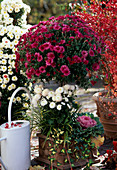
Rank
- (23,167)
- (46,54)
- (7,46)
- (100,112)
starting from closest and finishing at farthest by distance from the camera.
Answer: (46,54)
(23,167)
(7,46)
(100,112)

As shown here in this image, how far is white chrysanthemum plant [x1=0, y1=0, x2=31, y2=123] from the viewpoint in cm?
247

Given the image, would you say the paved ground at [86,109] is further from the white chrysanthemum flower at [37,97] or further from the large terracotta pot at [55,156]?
the white chrysanthemum flower at [37,97]

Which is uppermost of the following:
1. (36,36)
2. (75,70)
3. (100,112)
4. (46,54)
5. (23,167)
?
(36,36)

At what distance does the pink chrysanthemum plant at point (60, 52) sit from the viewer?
1848 mm

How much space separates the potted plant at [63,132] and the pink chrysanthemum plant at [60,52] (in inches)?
7.7

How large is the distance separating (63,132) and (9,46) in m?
1.11

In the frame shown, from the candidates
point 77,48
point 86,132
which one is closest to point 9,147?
point 86,132

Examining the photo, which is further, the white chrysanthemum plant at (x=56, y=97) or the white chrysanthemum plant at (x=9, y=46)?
the white chrysanthemum plant at (x=9, y=46)

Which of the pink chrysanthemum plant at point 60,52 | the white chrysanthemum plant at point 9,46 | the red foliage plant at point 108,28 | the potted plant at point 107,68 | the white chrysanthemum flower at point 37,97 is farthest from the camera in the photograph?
the red foliage plant at point 108,28

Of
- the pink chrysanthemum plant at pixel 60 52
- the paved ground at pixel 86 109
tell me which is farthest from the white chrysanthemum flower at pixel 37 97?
the paved ground at pixel 86 109

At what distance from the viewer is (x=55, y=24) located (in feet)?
6.44

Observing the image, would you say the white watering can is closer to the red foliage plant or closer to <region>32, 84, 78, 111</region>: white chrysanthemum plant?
<region>32, 84, 78, 111</region>: white chrysanthemum plant

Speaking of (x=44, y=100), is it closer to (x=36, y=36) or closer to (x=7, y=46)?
(x=36, y=36)

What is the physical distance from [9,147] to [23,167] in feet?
0.79
